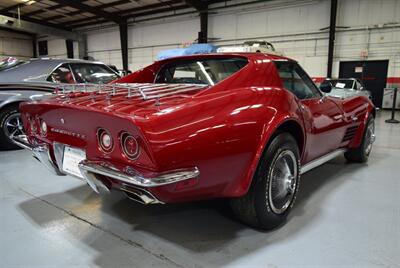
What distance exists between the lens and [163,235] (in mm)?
1973

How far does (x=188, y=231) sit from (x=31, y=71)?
382 centimetres

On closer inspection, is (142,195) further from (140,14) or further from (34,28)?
(34,28)

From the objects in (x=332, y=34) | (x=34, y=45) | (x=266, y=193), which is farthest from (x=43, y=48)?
(x=266, y=193)

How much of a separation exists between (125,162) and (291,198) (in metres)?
1.25

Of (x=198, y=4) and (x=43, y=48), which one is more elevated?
(x=198, y=4)

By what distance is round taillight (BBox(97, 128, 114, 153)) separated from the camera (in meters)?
1.59

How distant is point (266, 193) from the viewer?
191cm

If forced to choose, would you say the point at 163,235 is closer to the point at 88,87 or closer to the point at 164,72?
the point at 88,87

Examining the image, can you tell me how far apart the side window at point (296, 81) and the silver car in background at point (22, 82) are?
10.8 feet

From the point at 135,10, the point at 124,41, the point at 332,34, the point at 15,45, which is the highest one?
the point at 135,10

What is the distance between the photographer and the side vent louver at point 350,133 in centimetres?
310

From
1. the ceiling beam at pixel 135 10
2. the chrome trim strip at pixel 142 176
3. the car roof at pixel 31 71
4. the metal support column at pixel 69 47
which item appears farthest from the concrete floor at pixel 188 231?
the metal support column at pixel 69 47

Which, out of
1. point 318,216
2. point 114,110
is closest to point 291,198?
point 318,216

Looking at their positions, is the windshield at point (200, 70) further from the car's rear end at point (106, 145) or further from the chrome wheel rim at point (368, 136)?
the chrome wheel rim at point (368, 136)
